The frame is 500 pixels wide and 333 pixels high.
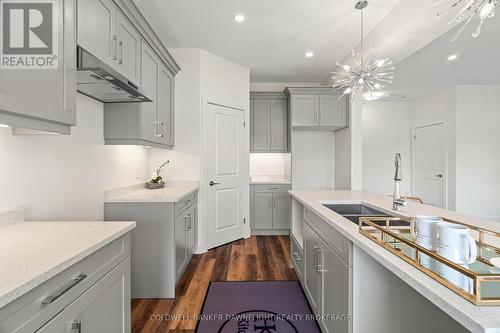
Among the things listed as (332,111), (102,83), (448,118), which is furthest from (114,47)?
(448,118)

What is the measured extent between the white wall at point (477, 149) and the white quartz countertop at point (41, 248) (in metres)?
6.46

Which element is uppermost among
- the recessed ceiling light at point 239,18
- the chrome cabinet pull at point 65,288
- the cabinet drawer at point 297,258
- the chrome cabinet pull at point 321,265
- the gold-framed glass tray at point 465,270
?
the recessed ceiling light at point 239,18

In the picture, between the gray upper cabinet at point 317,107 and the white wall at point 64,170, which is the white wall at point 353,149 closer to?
the gray upper cabinet at point 317,107

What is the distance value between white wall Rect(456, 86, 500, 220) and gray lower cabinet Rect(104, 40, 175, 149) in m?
5.94

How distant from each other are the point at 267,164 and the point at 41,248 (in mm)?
4164

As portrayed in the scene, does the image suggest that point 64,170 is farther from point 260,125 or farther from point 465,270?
point 260,125

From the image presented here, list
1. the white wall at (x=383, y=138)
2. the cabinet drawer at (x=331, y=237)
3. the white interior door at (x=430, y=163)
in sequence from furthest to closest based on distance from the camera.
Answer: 1. the white wall at (x=383, y=138)
2. the white interior door at (x=430, y=163)
3. the cabinet drawer at (x=331, y=237)


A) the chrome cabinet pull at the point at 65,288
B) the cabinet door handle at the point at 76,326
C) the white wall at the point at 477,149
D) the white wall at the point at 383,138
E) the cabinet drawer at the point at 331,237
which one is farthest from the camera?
the white wall at the point at 383,138

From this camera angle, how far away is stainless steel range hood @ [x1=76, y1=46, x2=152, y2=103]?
4.78ft

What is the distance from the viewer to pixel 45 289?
84cm

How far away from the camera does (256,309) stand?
213cm

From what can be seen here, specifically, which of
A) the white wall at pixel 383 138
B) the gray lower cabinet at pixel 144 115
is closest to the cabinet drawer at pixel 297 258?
the gray lower cabinet at pixel 144 115

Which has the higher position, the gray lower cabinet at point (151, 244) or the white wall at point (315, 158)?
the white wall at point (315, 158)

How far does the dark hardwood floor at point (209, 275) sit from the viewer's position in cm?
196
